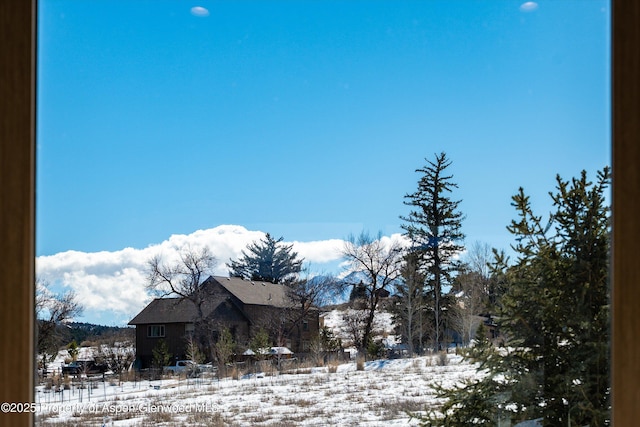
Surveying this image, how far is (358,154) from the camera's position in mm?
1875

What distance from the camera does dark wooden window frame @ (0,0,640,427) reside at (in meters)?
1.14

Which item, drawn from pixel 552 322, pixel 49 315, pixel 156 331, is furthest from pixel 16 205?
pixel 552 322

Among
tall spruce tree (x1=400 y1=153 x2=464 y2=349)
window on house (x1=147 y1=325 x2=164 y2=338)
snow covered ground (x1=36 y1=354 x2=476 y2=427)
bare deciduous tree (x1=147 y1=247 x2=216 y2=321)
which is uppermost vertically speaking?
tall spruce tree (x1=400 y1=153 x2=464 y2=349)

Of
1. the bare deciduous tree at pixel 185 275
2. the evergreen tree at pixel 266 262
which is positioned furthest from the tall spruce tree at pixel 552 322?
the bare deciduous tree at pixel 185 275

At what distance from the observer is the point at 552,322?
1.81 meters

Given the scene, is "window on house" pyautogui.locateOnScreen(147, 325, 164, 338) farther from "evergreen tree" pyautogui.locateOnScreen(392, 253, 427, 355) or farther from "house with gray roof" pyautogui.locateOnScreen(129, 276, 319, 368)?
"evergreen tree" pyautogui.locateOnScreen(392, 253, 427, 355)

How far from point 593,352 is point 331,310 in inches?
30.7

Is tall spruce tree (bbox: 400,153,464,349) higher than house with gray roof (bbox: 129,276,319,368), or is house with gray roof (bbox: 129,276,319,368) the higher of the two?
tall spruce tree (bbox: 400,153,464,349)

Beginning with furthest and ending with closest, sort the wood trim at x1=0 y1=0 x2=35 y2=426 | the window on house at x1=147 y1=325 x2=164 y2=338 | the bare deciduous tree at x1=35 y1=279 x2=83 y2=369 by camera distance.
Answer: the window on house at x1=147 y1=325 x2=164 y2=338 → the bare deciduous tree at x1=35 y1=279 x2=83 y2=369 → the wood trim at x1=0 y1=0 x2=35 y2=426

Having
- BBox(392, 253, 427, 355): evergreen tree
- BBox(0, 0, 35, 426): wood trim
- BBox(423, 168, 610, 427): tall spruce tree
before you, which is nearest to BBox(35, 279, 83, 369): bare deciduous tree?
BBox(0, 0, 35, 426): wood trim

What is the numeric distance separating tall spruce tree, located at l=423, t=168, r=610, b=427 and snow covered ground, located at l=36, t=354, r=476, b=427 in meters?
0.09

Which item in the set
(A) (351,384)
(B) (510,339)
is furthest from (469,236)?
(A) (351,384)

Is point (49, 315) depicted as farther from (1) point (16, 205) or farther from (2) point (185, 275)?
(1) point (16, 205)

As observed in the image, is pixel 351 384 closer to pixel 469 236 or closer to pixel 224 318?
pixel 224 318
